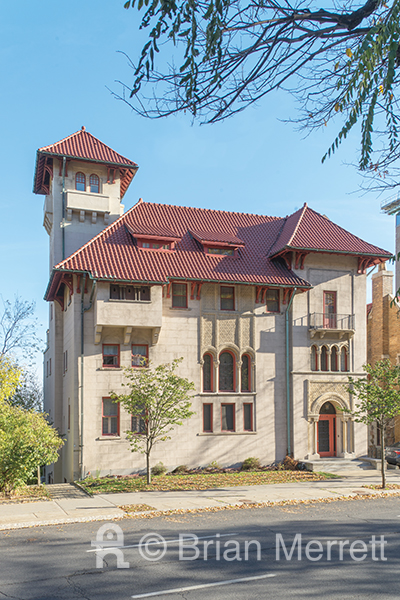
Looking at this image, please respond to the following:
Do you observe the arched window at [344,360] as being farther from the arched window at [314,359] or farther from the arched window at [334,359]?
the arched window at [314,359]

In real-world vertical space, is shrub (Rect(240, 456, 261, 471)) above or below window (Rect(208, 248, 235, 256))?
below

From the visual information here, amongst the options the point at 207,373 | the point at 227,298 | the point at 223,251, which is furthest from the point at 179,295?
the point at 207,373

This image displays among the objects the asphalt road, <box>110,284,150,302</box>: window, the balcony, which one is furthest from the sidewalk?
<box>110,284,150,302</box>: window

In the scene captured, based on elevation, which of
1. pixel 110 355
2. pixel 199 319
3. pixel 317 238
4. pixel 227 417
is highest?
pixel 317 238

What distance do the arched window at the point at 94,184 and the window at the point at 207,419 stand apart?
13.9 metres

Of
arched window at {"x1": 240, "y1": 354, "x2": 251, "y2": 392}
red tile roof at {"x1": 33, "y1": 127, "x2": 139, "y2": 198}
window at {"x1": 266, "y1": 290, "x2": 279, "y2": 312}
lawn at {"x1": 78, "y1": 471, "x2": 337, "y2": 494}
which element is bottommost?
lawn at {"x1": 78, "y1": 471, "x2": 337, "y2": 494}

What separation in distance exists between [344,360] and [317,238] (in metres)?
7.17

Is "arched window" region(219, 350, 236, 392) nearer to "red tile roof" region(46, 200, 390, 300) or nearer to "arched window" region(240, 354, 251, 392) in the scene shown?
"arched window" region(240, 354, 251, 392)

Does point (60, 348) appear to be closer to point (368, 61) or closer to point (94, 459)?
point (94, 459)

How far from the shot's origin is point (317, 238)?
3031cm

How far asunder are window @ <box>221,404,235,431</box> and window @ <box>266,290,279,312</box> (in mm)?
5741

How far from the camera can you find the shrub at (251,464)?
2686 cm

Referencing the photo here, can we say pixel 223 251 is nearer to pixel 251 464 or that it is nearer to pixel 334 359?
pixel 334 359

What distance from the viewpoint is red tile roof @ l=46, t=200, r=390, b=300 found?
25.8 meters
